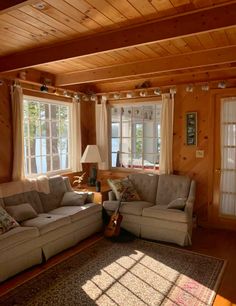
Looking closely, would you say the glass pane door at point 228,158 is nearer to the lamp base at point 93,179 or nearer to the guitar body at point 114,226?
the guitar body at point 114,226

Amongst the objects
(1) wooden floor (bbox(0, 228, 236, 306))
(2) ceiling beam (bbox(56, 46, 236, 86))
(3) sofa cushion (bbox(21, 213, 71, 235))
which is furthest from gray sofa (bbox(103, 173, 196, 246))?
(2) ceiling beam (bbox(56, 46, 236, 86))

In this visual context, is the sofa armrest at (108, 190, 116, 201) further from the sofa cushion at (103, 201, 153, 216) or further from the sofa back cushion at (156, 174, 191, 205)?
the sofa back cushion at (156, 174, 191, 205)

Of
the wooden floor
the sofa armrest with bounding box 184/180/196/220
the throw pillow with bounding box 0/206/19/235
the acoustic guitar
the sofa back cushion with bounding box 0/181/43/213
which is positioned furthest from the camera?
Result: the acoustic guitar

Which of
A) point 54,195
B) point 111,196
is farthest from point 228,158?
point 54,195

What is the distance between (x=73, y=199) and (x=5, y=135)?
1.37 meters

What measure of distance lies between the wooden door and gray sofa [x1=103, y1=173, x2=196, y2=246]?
1.71 ft

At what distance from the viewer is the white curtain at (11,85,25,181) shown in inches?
154

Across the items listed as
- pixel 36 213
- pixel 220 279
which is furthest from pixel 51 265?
pixel 220 279

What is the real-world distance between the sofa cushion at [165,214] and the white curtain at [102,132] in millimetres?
1697

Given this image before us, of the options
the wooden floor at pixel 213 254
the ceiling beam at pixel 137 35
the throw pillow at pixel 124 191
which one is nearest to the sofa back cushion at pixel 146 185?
the throw pillow at pixel 124 191

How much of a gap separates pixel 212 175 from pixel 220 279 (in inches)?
76.0

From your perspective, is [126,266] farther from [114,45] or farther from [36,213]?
[114,45]

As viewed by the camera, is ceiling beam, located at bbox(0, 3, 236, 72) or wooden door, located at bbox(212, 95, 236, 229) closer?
ceiling beam, located at bbox(0, 3, 236, 72)

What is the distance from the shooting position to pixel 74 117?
514 cm
